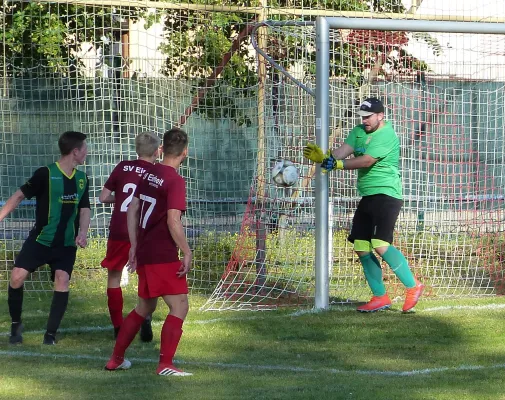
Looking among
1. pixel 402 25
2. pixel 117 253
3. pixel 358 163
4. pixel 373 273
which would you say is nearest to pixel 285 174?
pixel 358 163

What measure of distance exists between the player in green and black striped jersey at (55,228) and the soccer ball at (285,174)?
219 centimetres

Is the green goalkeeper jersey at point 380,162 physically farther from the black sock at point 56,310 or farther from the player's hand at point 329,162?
the black sock at point 56,310

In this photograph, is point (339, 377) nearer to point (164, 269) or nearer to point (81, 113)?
point (164, 269)

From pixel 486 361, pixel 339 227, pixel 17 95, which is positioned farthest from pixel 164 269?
pixel 17 95

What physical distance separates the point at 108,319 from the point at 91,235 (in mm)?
3008

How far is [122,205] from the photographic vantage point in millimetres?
8156

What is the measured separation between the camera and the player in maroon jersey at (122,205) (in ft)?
26.4

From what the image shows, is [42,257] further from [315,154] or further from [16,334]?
[315,154]

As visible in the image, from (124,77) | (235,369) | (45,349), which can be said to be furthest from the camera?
(124,77)

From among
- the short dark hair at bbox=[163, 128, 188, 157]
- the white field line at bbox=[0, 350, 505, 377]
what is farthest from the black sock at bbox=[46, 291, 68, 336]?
the short dark hair at bbox=[163, 128, 188, 157]

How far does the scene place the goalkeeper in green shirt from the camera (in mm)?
9156

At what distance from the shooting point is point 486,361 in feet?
23.8

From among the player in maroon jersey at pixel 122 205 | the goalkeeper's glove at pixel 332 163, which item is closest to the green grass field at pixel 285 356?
the player in maroon jersey at pixel 122 205

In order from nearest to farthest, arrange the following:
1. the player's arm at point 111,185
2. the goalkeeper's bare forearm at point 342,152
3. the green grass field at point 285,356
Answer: the green grass field at point 285,356, the player's arm at point 111,185, the goalkeeper's bare forearm at point 342,152
